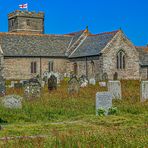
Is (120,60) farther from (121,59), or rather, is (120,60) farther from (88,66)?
(88,66)

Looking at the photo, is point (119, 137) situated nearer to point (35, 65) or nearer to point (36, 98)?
point (36, 98)

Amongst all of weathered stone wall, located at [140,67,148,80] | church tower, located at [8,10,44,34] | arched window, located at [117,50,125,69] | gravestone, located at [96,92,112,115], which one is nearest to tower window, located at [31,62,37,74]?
arched window, located at [117,50,125,69]

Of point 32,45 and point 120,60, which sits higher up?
point 32,45

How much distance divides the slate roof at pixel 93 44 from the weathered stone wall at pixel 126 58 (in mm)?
795

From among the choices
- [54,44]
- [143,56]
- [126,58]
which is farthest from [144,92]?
[143,56]

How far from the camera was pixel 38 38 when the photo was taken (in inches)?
2317

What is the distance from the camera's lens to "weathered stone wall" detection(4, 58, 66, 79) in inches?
2148

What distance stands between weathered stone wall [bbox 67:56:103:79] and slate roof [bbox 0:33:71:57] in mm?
1943

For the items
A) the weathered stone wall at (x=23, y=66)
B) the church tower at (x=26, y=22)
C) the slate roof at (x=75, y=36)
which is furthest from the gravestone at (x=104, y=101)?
the church tower at (x=26, y=22)

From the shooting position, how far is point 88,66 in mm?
55344

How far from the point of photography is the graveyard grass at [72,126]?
917 centimetres

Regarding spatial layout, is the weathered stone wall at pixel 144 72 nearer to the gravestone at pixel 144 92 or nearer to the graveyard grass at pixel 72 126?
the graveyard grass at pixel 72 126

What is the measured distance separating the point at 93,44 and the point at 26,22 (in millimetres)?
25970

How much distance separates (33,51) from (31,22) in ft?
81.4
